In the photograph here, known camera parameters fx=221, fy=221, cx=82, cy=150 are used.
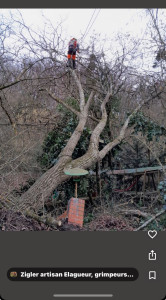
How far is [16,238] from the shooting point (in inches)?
50.5

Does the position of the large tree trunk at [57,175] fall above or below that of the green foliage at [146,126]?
below

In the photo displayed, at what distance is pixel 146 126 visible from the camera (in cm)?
696

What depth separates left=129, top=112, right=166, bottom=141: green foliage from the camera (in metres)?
6.88

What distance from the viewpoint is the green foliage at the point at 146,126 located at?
6.88 metres

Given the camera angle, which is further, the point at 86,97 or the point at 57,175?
the point at 86,97

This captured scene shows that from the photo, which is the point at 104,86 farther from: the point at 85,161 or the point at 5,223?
the point at 5,223

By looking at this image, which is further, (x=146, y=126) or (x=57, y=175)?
(x=146, y=126)

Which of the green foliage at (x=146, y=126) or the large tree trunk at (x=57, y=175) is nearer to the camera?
the large tree trunk at (x=57, y=175)

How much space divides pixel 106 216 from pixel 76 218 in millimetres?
603

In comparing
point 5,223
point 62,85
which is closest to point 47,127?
point 62,85

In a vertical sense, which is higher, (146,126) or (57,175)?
(146,126)

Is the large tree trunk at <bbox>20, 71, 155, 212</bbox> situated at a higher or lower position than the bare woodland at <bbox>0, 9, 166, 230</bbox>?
lower

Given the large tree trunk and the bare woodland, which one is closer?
the large tree trunk

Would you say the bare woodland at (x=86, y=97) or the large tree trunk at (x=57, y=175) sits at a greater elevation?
the bare woodland at (x=86, y=97)
